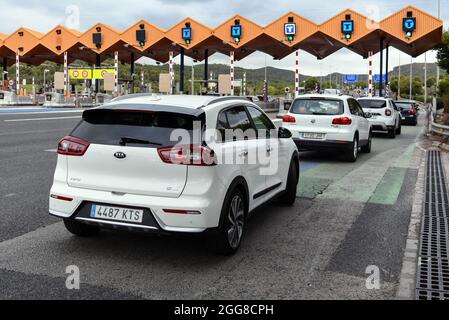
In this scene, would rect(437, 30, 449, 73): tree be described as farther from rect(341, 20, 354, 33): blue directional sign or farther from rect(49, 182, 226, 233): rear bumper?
rect(49, 182, 226, 233): rear bumper

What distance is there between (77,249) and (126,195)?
3.13ft

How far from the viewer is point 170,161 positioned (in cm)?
449

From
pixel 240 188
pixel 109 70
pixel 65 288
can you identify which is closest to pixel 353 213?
pixel 240 188

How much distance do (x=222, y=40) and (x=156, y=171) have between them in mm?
33881

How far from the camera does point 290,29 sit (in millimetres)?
34219

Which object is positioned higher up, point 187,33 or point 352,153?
point 187,33

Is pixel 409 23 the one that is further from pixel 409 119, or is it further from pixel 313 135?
pixel 313 135

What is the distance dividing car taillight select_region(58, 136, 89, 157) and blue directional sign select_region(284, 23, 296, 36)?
3102cm

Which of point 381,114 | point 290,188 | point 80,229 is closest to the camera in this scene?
point 80,229

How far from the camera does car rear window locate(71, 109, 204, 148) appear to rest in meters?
4.61

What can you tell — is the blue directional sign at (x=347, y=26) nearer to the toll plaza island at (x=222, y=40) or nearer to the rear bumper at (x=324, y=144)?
the toll plaza island at (x=222, y=40)

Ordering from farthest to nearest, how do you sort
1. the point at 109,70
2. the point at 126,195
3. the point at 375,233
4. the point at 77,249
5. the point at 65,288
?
the point at 109,70 → the point at 375,233 → the point at 77,249 → the point at 126,195 → the point at 65,288

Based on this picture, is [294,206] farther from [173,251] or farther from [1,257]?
[1,257]

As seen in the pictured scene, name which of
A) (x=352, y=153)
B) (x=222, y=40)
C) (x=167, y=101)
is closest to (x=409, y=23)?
(x=222, y=40)
